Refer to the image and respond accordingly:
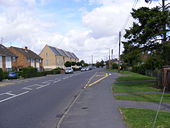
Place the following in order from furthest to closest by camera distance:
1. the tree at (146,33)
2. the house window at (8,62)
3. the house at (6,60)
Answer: the house window at (8,62) < the house at (6,60) < the tree at (146,33)

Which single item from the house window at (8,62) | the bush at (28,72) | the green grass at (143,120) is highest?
the house window at (8,62)

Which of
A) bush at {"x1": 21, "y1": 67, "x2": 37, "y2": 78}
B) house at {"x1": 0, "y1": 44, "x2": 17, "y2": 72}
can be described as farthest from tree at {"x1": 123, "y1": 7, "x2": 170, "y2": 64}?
house at {"x1": 0, "y1": 44, "x2": 17, "y2": 72}

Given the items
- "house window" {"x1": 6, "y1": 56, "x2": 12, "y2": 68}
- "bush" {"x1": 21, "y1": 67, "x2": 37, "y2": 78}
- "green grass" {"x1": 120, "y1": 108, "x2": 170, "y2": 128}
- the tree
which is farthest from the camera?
"house window" {"x1": 6, "y1": 56, "x2": 12, "y2": 68}

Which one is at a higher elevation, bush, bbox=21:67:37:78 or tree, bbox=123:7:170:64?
tree, bbox=123:7:170:64

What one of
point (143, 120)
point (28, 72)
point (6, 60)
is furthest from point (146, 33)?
point (6, 60)

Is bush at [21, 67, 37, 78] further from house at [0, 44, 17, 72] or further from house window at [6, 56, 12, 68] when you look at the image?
house window at [6, 56, 12, 68]

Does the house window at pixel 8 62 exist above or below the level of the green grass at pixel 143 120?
above

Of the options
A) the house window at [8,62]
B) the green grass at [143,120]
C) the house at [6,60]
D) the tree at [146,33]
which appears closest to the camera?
the green grass at [143,120]

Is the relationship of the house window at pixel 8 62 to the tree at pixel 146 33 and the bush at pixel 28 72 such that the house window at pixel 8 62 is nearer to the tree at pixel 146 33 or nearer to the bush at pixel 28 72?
the bush at pixel 28 72

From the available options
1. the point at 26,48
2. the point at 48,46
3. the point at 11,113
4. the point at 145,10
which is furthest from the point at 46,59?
the point at 11,113

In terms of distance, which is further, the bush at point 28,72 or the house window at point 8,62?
the house window at point 8,62

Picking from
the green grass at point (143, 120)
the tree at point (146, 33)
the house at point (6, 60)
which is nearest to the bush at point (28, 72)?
the house at point (6, 60)

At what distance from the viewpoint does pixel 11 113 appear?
346 inches

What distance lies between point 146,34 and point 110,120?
420 inches
